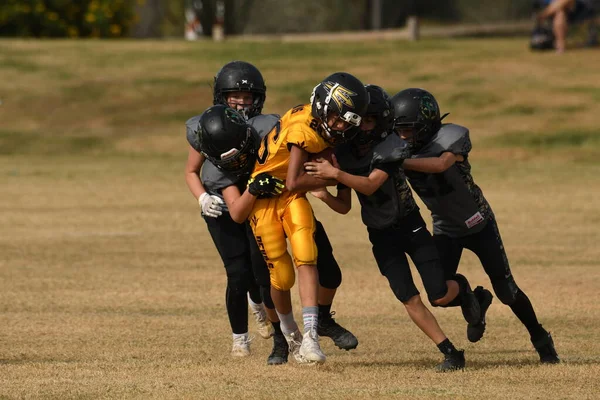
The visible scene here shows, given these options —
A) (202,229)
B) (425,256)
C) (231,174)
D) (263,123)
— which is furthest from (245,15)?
(425,256)

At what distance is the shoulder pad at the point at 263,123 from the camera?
8438mm

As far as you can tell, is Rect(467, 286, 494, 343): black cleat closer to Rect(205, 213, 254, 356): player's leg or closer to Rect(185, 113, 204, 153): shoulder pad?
Rect(205, 213, 254, 356): player's leg

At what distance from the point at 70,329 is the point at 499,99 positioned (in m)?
19.8

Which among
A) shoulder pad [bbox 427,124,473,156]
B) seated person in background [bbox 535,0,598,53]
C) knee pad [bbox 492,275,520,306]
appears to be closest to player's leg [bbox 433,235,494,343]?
knee pad [bbox 492,275,520,306]

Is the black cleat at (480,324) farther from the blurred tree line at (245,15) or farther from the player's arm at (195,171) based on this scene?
the blurred tree line at (245,15)

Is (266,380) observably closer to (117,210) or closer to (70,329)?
(70,329)

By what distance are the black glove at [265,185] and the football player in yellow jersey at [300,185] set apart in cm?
5

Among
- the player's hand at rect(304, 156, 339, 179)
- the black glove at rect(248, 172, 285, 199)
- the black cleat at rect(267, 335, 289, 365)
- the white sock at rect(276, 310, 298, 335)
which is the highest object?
the player's hand at rect(304, 156, 339, 179)

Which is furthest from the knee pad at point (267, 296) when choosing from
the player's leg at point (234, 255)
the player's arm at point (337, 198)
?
the player's arm at point (337, 198)

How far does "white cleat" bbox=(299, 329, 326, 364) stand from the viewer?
7848 mm

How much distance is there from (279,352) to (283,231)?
0.97 metres

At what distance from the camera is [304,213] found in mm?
8039

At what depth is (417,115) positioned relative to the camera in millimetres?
8227

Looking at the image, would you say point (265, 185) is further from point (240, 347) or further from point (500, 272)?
point (500, 272)
